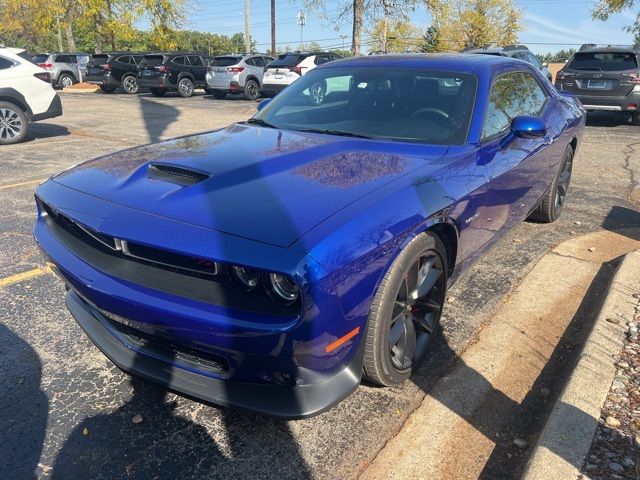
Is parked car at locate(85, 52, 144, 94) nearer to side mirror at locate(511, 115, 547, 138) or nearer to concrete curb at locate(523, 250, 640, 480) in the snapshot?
side mirror at locate(511, 115, 547, 138)

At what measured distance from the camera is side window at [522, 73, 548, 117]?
4.16 metres

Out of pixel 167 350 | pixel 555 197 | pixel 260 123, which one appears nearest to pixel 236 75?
pixel 555 197

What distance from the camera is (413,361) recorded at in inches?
103

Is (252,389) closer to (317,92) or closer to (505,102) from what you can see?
(317,92)

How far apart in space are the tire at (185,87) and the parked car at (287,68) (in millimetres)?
4532

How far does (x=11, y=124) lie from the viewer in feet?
29.6

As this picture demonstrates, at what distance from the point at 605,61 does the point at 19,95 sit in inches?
476

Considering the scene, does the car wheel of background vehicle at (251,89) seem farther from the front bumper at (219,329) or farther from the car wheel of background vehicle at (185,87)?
the front bumper at (219,329)

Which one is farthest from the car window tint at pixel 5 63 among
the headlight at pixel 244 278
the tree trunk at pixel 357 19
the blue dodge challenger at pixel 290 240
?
the tree trunk at pixel 357 19

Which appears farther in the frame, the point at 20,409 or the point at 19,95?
the point at 19,95

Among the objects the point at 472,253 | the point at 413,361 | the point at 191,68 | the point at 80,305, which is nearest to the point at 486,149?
the point at 472,253

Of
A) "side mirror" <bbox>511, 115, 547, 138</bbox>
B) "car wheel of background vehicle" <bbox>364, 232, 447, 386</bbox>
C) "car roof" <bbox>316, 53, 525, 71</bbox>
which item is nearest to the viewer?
"car wheel of background vehicle" <bbox>364, 232, 447, 386</bbox>

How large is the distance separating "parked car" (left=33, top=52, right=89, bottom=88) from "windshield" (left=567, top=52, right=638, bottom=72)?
2141cm

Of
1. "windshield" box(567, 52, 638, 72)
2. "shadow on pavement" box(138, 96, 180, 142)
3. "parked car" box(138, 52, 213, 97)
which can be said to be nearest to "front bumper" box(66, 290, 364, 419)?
"shadow on pavement" box(138, 96, 180, 142)
